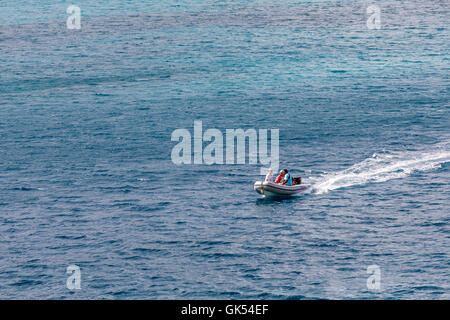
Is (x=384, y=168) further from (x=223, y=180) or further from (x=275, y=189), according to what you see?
(x=223, y=180)

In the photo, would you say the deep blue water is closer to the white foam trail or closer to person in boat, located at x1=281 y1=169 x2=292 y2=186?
the white foam trail

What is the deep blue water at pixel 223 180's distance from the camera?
69750 mm

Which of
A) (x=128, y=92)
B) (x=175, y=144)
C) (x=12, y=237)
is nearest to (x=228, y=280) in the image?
(x=12, y=237)

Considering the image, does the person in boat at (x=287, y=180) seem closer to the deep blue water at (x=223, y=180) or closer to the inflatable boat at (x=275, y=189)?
the inflatable boat at (x=275, y=189)

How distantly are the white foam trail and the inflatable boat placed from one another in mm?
2695

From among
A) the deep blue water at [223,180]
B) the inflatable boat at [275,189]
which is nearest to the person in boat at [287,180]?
the inflatable boat at [275,189]

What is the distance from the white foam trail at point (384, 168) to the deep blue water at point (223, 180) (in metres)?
0.28

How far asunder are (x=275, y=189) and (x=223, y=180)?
9.15 m

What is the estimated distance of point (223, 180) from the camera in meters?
92.7

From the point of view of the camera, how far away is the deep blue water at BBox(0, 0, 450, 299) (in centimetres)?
6975

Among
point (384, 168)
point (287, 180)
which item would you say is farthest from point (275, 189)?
point (384, 168)

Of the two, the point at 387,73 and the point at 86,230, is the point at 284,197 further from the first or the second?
the point at 387,73

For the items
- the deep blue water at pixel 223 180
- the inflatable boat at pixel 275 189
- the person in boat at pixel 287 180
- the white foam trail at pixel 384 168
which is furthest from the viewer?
the white foam trail at pixel 384 168

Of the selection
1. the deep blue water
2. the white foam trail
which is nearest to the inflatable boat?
the deep blue water
